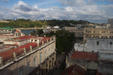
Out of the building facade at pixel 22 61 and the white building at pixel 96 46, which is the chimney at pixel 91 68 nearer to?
the building facade at pixel 22 61

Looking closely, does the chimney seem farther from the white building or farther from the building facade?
the white building

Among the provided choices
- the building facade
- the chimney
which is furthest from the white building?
the building facade

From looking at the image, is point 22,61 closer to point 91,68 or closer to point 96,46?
point 91,68

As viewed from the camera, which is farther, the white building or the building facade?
the white building

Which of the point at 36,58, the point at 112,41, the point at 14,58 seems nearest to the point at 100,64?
the point at 36,58

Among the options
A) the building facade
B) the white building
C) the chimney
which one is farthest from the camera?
the white building

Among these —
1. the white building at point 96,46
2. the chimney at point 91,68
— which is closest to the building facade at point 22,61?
the chimney at point 91,68

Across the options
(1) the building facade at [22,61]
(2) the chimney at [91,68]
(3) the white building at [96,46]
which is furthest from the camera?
(3) the white building at [96,46]

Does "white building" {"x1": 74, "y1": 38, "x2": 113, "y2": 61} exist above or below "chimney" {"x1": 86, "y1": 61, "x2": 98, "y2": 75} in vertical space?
above

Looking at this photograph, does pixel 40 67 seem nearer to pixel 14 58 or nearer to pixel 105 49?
pixel 14 58

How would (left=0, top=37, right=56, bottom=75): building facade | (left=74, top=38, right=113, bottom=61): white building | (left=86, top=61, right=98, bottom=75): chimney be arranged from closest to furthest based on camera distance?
(left=0, top=37, right=56, bottom=75): building facade
(left=86, top=61, right=98, bottom=75): chimney
(left=74, top=38, right=113, bottom=61): white building

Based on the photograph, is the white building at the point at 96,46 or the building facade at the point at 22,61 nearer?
the building facade at the point at 22,61

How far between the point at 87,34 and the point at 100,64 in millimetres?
49052

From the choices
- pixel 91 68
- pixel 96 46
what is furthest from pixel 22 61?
pixel 96 46
